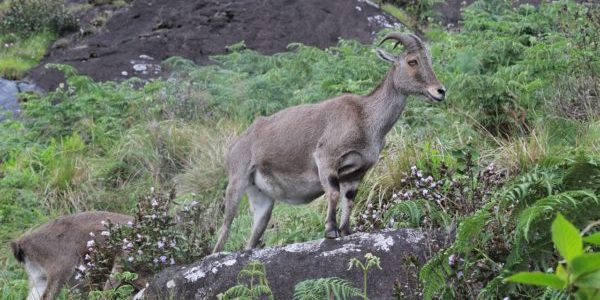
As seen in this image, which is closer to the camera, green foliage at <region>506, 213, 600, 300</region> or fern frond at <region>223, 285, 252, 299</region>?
green foliage at <region>506, 213, 600, 300</region>

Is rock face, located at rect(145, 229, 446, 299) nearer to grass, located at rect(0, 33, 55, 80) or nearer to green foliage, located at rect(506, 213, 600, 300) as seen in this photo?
green foliage, located at rect(506, 213, 600, 300)

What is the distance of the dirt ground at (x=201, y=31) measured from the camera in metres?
16.8

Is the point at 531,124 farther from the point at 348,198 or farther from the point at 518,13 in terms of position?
the point at 518,13

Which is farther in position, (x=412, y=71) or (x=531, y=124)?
(x=531, y=124)

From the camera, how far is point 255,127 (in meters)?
7.65

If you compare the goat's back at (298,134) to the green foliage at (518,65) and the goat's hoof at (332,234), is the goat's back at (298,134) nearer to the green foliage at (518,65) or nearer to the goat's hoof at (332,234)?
the goat's hoof at (332,234)

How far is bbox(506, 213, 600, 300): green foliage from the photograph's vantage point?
1.25m

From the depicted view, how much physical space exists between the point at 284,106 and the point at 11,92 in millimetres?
6258

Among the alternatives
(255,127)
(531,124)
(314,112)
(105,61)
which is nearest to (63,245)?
(255,127)

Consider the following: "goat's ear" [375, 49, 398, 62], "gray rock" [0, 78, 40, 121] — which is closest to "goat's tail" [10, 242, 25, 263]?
"goat's ear" [375, 49, 398, 62]

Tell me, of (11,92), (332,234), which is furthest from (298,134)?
(11,92)

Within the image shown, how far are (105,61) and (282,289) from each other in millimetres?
12160

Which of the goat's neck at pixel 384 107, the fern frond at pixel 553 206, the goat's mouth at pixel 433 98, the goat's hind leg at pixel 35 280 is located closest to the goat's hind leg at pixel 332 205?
the goat's neck at pixel 384 107

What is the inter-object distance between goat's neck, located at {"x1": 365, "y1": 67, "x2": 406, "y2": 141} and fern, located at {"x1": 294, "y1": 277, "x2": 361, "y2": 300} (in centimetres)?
171
